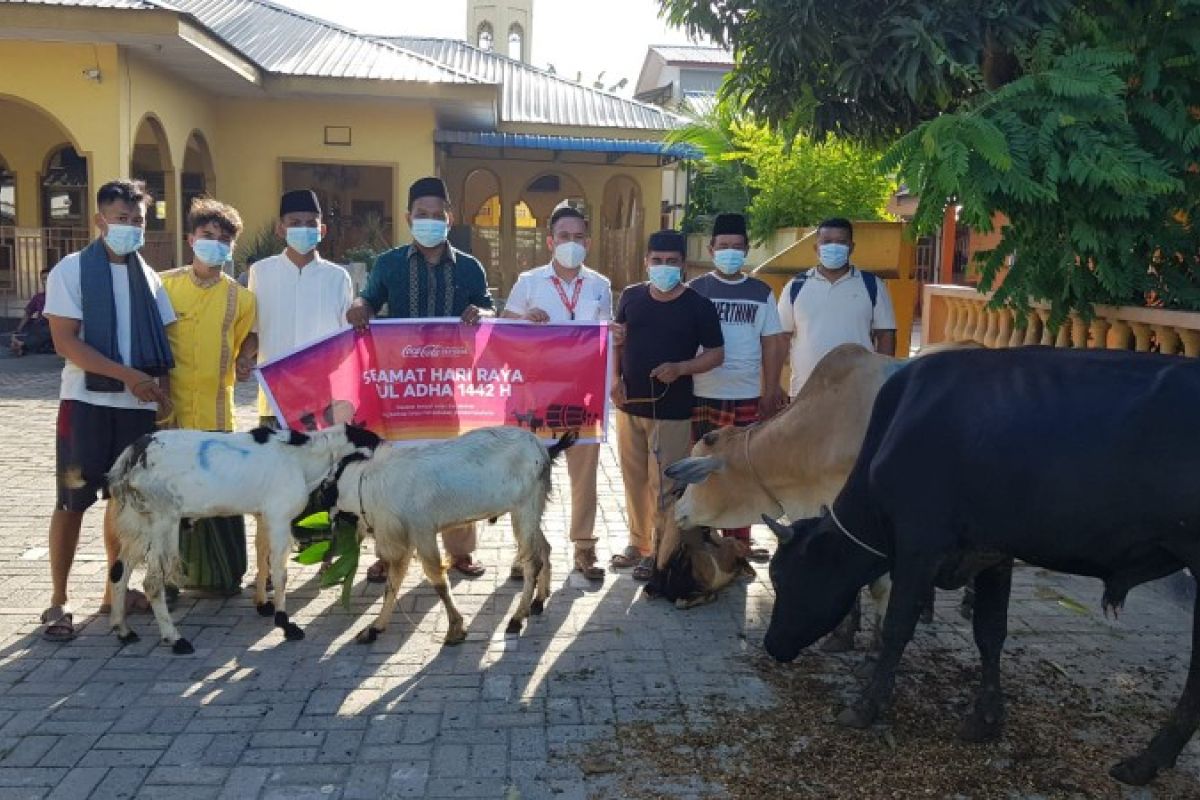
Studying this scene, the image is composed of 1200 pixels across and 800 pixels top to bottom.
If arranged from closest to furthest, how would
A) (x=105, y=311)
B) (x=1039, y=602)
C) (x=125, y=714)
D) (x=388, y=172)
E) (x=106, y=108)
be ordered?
(x=125, y=714) → (x=105, y=311) → (x=1039, y=602) → (x=106, y=108) → (x=388, y=172)

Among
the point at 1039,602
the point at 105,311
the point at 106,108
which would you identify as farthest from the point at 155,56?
the point at 1039,602

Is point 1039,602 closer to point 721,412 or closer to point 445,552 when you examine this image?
point 721,412

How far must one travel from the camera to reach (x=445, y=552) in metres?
6.14

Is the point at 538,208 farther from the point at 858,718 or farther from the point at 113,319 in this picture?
the point at 858,718

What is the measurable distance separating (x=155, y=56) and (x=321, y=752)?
13.3 meters

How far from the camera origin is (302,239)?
5.79 meters

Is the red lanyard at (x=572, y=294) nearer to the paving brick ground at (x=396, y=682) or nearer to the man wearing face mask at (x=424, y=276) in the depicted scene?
the man wearing face mask at (x=424, y=276)

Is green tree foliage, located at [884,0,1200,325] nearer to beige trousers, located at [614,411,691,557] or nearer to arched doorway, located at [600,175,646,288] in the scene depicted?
beige trousers, located at [614,411,691,557]

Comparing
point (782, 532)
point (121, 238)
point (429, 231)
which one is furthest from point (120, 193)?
point (782, 532)

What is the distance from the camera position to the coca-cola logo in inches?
228

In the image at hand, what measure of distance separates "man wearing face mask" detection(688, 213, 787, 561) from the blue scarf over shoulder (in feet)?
9.39

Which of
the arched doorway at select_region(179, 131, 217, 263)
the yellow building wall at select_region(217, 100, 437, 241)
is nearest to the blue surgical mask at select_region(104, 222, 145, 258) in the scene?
the arched doorway at select_region(179, 131, 217, 263)

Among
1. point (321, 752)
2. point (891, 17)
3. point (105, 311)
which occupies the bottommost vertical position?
point (321, 752)

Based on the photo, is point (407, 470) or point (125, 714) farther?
point (407, 470)
